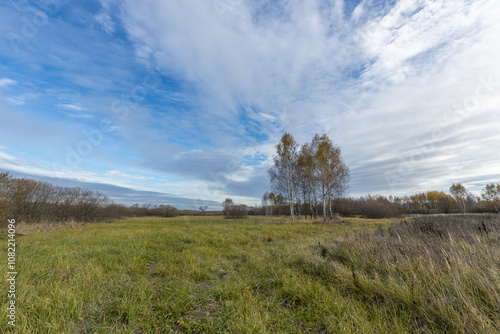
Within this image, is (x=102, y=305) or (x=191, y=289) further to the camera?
(x=191, y=289)

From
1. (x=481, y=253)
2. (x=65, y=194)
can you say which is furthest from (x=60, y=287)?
(x=65, y=194)

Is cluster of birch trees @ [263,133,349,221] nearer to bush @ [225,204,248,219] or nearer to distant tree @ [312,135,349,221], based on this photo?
distant tree @ [312,135,349,221]

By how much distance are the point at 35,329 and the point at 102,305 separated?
89 centimetres

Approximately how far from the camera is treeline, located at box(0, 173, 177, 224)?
13.1 m

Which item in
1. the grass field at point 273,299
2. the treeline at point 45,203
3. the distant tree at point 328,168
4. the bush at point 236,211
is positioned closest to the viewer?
the grass field at point 273,299

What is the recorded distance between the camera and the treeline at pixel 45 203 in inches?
516

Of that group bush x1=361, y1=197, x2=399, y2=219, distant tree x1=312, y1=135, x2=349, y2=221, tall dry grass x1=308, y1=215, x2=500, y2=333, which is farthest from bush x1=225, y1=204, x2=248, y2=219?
tall dry grass x1=308, y1=215, x2=500, y2=333

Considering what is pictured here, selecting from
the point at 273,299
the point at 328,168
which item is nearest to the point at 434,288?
the point at 273,299

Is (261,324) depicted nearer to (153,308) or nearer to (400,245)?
(153,308)

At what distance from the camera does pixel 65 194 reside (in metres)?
26.6

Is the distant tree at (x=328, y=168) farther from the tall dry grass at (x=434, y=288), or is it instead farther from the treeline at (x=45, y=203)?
the treeline at (x=45, y=203)

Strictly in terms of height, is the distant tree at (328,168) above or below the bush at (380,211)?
above

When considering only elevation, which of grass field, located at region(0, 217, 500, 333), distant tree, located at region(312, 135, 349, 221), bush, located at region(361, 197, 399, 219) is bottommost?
grass field, located at region(0, 217, 500, 333)

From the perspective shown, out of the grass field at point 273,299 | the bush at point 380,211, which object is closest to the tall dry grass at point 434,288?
the grass field at point 273,299
